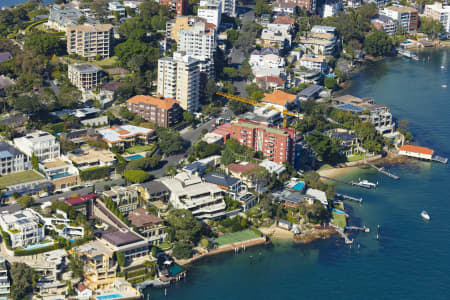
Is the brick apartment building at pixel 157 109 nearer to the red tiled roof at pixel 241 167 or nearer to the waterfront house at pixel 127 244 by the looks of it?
the red tiled roof at pixel 241 167

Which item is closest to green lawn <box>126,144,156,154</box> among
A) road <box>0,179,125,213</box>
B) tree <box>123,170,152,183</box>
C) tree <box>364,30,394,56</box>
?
tree <box>123,170,152,183</box>

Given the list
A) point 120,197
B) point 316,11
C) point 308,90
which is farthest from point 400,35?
point 120,197

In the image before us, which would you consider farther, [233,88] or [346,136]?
[233,88]

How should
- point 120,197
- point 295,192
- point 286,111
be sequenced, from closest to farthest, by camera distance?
1. point 120,197
2. point 295,192
3. point 286,111

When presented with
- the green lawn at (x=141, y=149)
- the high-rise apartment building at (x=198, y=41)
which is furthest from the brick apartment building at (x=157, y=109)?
the high-rise apartment building at (x=198, y=41)

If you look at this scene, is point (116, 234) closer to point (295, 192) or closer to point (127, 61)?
point (295, 192)

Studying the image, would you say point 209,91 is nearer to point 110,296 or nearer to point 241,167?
point 241,167
